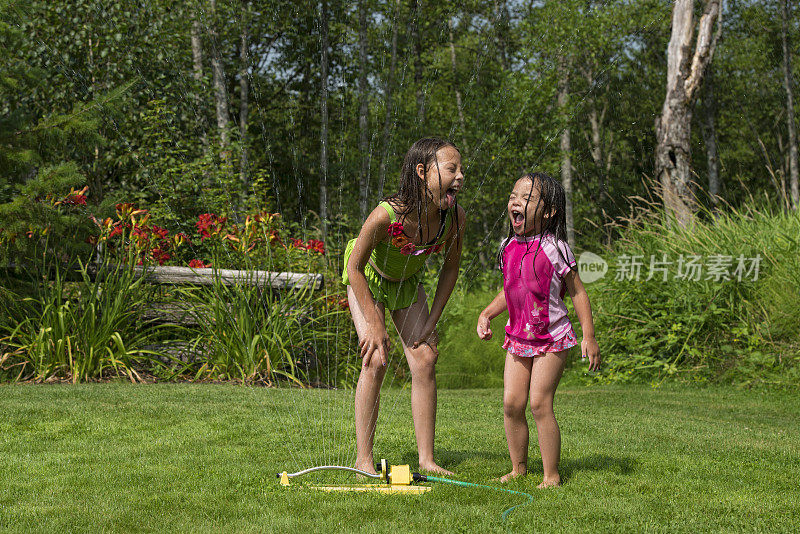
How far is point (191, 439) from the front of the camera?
446 cm

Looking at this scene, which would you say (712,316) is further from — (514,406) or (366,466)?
(366,466)

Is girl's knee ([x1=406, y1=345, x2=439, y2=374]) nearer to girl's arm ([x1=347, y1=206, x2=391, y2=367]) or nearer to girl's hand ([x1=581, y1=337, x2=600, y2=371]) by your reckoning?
girl's arm ([x1=347, y1=206, x2=391, y2=367])

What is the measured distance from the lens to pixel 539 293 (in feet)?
11.1

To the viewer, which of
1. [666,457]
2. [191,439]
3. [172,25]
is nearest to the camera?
[666,457]

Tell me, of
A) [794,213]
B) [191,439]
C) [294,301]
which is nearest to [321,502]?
[191,439]

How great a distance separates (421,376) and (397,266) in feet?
1.73

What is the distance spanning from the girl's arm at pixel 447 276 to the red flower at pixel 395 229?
0.29m

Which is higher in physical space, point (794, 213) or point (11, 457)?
point (794, 213)

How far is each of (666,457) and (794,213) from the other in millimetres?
6209

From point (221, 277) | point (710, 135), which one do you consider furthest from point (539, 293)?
point (710, 135)

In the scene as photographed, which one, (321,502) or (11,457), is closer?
(321,502)

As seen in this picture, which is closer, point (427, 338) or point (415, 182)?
point (415, 182)

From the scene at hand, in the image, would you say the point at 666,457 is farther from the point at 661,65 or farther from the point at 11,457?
the point at 661,65

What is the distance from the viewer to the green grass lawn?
288cm
